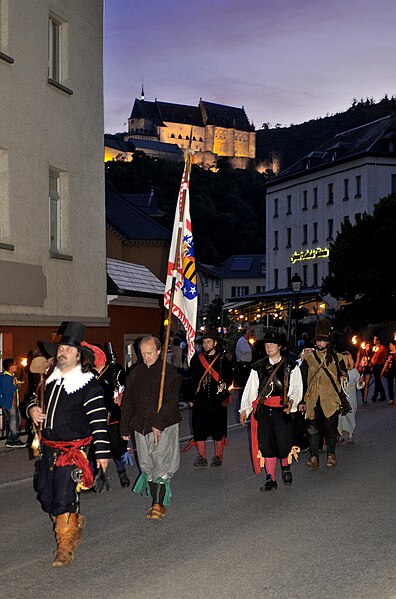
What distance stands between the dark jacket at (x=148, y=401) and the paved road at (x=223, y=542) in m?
0.92

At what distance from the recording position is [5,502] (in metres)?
10.7

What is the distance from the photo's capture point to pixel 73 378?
779 cm

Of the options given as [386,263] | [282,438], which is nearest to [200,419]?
[282,438]

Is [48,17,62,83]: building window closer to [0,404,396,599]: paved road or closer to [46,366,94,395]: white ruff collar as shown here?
[0,404,396,599]: paved road

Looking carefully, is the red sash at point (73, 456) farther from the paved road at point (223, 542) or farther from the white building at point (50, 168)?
the white building at point (50, 168)

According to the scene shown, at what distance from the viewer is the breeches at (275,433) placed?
36.9ft

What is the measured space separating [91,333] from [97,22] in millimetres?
7008

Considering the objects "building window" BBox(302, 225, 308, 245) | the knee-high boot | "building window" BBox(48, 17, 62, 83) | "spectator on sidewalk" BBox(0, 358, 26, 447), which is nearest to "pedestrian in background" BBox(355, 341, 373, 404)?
"building window" BBox(48, 17, 62, 83)

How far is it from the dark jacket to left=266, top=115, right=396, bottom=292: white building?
65.1 meters

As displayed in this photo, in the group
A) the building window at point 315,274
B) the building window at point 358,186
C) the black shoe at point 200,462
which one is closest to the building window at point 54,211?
the black shoe at point 200,462

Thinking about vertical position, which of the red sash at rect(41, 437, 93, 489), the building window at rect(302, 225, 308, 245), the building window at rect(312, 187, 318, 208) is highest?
the building window at rect(312, 187, 318, 208)

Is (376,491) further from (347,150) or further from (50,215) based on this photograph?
(347,150)

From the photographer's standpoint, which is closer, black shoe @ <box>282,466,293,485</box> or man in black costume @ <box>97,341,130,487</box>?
black shoe @ <box>282,466,293,485</box>

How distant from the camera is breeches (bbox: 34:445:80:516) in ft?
24.6
